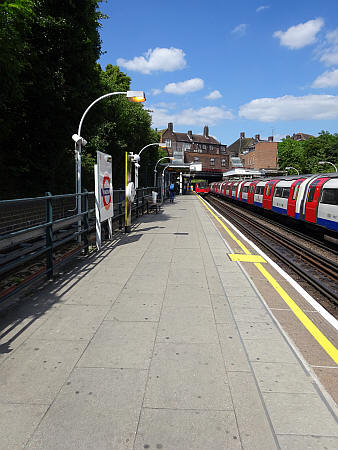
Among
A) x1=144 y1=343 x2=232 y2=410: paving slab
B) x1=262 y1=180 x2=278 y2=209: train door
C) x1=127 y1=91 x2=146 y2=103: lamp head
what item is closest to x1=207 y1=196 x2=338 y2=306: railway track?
x1=144 y1=343 x2=232 y2=410: paving slab

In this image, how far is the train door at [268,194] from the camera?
21.4 m

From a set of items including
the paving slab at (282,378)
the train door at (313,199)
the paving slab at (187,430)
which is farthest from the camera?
the train door at (313,199)

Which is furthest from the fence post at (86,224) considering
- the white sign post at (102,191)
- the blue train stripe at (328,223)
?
the blue train stripe at (328,223)

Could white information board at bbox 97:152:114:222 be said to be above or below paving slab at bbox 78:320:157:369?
above

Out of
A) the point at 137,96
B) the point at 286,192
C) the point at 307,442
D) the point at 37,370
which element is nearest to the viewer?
the point at 307,442

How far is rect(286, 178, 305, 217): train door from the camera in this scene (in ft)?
54.7

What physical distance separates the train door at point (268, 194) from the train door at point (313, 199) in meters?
6.46

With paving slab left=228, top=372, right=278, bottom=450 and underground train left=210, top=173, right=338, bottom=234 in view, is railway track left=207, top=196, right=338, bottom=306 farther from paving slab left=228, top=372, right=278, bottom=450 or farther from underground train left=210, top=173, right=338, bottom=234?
paving slab left=228, top=372, right=278, bottom=450

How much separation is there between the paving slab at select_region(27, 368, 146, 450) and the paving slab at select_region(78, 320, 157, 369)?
0.15 m

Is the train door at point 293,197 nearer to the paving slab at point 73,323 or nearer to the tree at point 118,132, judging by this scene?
the tree at point 118,132

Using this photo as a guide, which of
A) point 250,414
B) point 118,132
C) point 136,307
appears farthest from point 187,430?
point 118,132

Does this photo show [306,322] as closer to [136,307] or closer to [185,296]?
[185,296]

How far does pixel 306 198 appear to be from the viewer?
15.1 m

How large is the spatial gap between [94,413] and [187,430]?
2.52 ft
